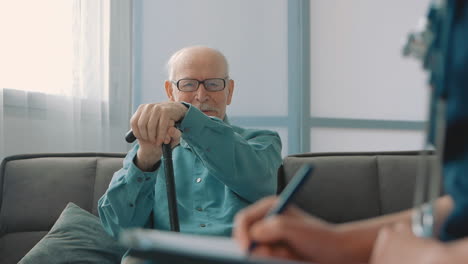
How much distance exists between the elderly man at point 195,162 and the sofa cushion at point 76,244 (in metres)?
0.18

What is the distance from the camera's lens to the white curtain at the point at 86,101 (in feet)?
8.87

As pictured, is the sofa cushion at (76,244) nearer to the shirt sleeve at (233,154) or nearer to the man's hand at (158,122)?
the shirt sleeve at (233,154)

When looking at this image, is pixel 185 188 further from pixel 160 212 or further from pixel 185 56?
pixel 185 56

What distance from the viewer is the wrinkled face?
204 cm

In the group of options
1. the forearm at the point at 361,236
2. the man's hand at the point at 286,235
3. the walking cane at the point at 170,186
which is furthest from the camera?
the walking cane at the point at 170,186

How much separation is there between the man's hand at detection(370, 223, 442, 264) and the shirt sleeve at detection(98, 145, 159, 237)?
1108mm

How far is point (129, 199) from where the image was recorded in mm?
1755

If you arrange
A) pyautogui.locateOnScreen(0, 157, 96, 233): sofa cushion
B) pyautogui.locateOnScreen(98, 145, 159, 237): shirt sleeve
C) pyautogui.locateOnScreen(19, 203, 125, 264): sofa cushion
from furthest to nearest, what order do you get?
1. pyautogui.locateOnScreen(0, 157, 96, 233): sofa cushion
2. pyautogui.locateOnScreen(19, 203, 125, 264): sofa cushion
3. pyautogui.locateOnScreen(98, 145, 159, 237): shirt sleeve

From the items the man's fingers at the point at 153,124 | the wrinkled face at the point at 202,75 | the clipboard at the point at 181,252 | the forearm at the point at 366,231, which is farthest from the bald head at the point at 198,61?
the clipboard at the point at 181,252

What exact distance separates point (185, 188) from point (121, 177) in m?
0.23

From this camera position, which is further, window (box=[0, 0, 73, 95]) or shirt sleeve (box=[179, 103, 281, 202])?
window (box=[0, 0, 73, 95])

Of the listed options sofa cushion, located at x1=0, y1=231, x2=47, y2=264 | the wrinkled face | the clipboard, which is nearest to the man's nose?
the wrinkled face

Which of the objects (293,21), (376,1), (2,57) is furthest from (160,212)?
(376,1)

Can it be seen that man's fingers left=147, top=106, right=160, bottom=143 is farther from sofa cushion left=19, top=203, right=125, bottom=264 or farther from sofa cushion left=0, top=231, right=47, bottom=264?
sofa cushion left=0, top=231, right=47, bottom=264
